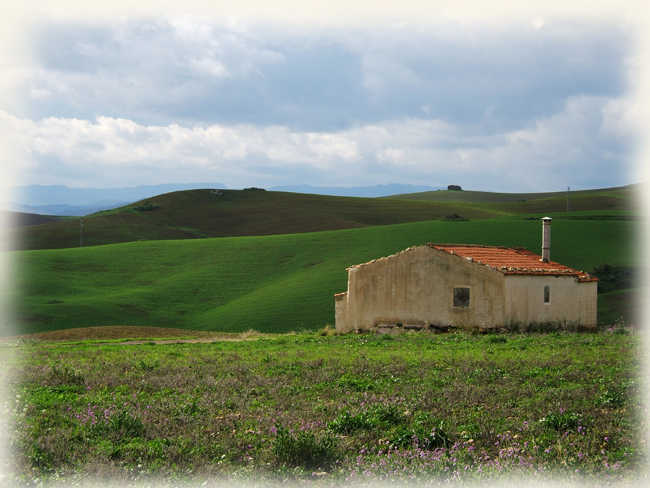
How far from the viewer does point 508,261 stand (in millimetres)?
35094

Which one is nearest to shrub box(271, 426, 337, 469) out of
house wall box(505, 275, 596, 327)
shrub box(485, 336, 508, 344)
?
shrub box(485, 336, 508, 344)

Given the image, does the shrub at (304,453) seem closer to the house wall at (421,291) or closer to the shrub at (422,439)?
the shrub at (422,439)

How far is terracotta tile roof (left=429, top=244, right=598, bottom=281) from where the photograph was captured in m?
32.6

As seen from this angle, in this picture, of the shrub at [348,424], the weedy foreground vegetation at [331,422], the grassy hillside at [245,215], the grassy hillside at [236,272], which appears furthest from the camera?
the grassy hillside at [245,215]

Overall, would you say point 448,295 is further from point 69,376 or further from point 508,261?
point 69,376

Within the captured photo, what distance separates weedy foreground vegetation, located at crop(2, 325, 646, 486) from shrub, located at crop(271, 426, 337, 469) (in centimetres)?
1

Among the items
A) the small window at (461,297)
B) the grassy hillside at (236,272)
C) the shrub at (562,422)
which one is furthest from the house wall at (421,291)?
the shrub at (562,422)

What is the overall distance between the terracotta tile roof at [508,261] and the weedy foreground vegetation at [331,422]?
51.1 ft

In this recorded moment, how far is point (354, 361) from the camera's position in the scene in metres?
17.6

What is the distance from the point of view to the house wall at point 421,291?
105ft

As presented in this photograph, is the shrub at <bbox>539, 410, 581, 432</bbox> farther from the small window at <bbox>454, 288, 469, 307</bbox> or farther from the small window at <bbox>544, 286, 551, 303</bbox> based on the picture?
the small window at <bbox>544, 286, 551, 303</bbox>

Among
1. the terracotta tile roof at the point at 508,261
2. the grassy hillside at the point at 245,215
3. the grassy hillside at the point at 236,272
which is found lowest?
the grassy hillside at the point at 236,272

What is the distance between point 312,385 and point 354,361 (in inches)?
160

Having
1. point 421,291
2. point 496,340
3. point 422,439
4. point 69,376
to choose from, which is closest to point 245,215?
point 421,291
